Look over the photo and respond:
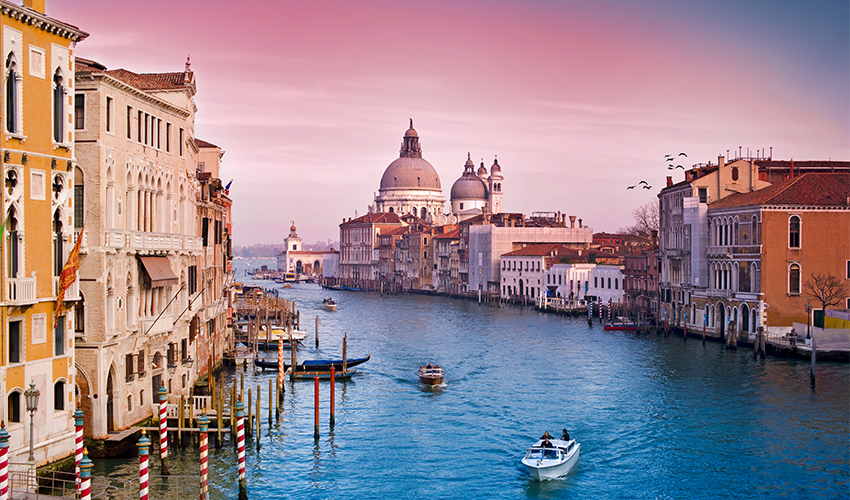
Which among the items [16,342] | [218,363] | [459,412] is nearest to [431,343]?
[218,363]

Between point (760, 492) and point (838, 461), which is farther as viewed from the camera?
point (838, 461)

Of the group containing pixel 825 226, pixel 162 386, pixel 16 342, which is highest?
pixel 825 226

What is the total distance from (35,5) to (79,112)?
233cm

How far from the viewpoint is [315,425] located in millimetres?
17859

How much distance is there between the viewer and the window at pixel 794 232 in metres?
30.7

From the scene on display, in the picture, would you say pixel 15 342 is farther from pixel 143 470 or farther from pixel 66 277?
pixel 143 470

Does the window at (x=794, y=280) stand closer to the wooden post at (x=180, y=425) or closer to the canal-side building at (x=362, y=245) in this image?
the wooden post at (x=180, y=425)

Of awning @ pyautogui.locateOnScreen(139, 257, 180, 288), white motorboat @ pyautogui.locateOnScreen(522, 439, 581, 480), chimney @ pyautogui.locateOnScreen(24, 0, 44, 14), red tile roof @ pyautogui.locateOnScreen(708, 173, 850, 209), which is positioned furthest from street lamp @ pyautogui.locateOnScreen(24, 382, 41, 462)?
red tile roof @ pyautogui.locateOnScreen(708, 173, 850, 209)

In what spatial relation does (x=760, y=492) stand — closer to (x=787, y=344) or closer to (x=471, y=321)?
(x=787, y=344)

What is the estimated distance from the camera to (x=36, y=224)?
12.3 m

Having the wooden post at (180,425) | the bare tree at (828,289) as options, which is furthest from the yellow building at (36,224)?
the bare tree at (828,289)

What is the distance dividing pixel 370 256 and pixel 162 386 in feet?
250

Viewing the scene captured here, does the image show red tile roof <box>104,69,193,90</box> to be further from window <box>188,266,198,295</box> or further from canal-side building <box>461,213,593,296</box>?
canal-side building <box>461,213,593,296</box>

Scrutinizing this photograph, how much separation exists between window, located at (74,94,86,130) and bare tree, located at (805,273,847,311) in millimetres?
24414
